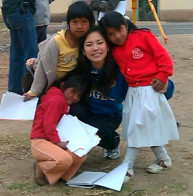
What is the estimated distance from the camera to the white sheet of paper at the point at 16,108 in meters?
3.35

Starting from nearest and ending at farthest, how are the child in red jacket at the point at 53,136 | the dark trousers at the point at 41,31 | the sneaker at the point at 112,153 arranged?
the child in red jacket at the point at 53,136 < the sneaker at the point at 112,153 < the dark trousers at the point at 41,31

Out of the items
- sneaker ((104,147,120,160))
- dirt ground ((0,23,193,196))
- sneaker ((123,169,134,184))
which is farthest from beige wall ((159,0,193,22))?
sneaker ((123,169,134,184))

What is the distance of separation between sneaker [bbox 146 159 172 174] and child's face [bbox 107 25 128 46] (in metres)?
0.91

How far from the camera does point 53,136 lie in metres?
3.16

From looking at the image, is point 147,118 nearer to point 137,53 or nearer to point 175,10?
point 137,53

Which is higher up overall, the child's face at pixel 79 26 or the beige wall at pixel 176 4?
the child's face at pixel 79 26

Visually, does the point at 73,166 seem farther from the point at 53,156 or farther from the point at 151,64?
the point at 151,64

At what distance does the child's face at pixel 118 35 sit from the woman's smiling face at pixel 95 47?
59 mm

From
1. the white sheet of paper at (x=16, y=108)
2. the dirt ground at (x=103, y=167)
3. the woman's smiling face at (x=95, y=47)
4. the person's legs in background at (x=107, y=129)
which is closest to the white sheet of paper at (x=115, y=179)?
the dirt ground at (x=103, y=167)

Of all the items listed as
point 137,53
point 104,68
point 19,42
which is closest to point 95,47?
point 104,68

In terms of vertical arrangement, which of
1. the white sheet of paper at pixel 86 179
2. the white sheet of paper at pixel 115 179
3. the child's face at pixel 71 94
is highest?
the child's face at pixel 71 94

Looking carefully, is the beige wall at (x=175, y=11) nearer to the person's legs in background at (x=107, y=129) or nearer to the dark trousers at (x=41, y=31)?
the dark trousers at (x=41, y=31)

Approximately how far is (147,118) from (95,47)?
0.59 metres

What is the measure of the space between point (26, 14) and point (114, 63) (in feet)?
6.27
